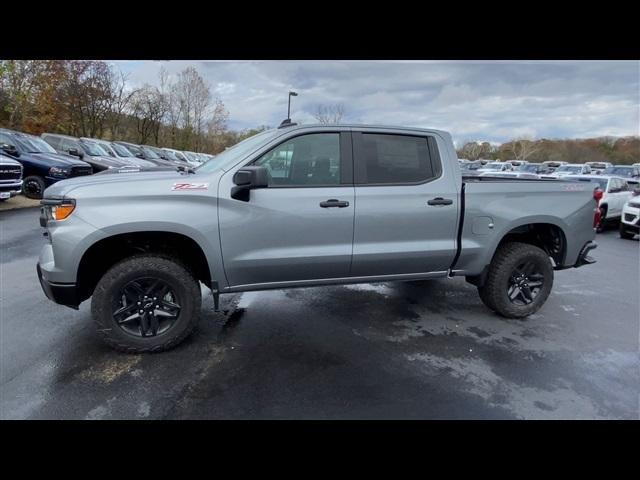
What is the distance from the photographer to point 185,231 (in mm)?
2977

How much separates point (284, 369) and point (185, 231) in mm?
1412

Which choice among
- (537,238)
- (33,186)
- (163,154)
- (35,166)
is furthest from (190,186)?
(163,154)

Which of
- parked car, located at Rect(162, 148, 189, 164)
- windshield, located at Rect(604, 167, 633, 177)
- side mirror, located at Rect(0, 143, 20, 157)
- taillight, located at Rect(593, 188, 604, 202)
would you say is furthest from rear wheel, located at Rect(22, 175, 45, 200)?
windshield, located at Rect(604, 167, 633, 177)

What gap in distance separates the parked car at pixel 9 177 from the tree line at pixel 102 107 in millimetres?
9505

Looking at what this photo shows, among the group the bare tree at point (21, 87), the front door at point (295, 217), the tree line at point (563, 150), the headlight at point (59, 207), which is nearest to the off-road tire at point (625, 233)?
the front door at point (295, 217)

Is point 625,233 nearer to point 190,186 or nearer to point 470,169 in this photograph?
point 470,169

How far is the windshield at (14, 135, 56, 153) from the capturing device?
10727 millimetres

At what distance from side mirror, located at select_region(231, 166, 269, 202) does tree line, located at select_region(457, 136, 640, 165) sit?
75.4 meters

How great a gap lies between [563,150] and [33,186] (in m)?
83.8

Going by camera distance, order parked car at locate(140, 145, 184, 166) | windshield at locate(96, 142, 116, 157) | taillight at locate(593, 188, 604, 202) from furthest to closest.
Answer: parked car at locate(140, 145, 184, 166), windshield at locate(96, 142, 116, 157), taillight at locate(593, 188, 604, 202)

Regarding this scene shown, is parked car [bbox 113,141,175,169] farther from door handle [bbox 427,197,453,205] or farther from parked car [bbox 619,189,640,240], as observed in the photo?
parked car [bbox 619,189,640,240]

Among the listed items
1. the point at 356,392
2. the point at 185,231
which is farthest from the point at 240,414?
the point at 185,231

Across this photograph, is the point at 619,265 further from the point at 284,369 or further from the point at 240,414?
the point at 240,414
